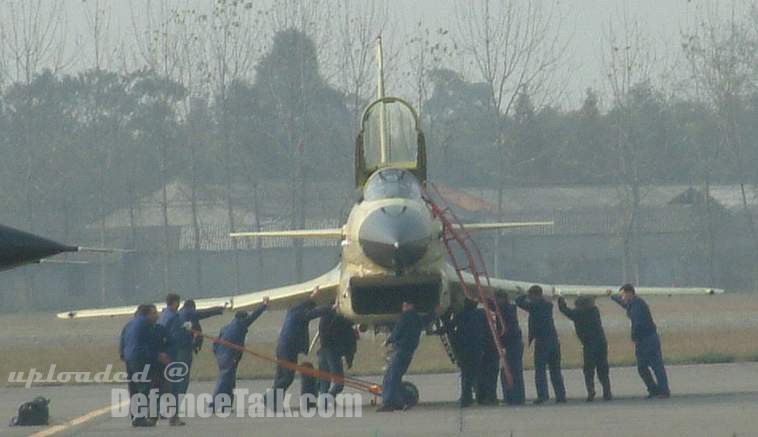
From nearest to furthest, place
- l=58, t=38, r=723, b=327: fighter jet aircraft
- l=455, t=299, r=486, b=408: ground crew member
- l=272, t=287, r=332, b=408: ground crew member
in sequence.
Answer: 1. l=58, t=38, r=723, b=327: fighter jet aircraft
2. l=455, t=299, r=486, b=408: ground crew member
3. l=272, t=287, r=332, b=408: ground crew member

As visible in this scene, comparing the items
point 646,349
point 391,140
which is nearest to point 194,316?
point 391,140

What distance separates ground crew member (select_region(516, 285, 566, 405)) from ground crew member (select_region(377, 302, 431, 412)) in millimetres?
1544

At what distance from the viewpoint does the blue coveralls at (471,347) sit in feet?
57.9

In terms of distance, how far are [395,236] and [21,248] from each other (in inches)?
221

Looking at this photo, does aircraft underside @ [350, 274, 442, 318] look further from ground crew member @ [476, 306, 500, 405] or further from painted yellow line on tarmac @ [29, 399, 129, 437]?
painted yellow line on tarmac @ [29, 399, 129, 437]

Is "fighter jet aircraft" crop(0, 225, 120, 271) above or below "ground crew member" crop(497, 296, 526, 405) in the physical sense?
above

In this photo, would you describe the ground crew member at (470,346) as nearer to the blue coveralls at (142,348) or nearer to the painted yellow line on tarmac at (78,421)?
the blue coveralls at (142,348)

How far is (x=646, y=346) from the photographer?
1839 cm

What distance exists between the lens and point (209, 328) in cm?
3803

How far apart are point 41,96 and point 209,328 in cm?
2884

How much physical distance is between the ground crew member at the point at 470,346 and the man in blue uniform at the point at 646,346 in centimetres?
182

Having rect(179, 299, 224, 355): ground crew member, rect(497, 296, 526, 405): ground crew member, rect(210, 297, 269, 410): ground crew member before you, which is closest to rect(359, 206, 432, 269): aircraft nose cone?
rect(497, 296, 526, 405): ground crew member

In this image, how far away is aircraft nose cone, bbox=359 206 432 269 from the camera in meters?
17.3

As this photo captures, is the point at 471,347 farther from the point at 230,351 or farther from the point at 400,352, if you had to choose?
the point at 230,351
